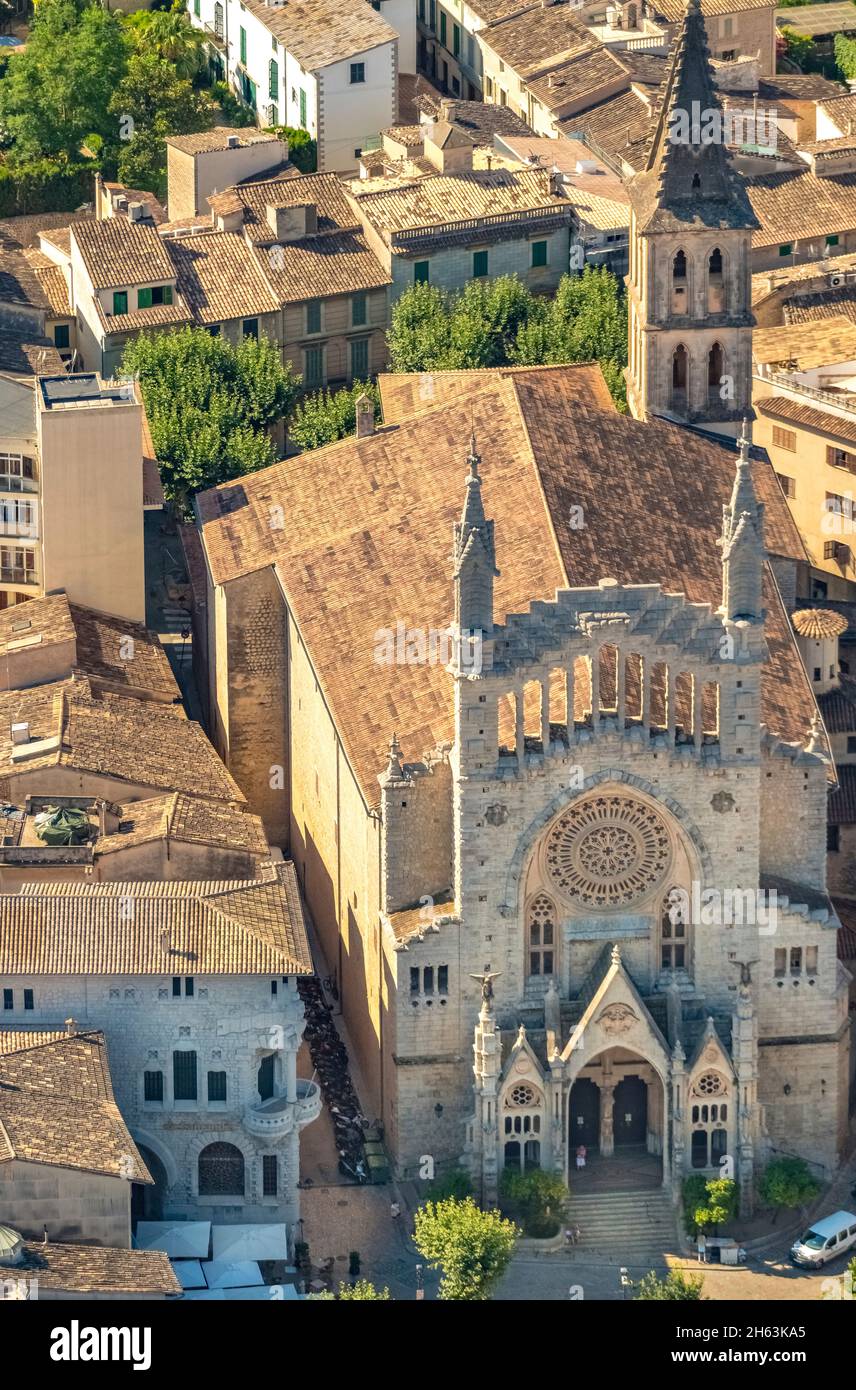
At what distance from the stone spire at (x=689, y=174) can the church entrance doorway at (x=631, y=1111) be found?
39939mm

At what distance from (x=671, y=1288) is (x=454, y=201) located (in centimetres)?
7376

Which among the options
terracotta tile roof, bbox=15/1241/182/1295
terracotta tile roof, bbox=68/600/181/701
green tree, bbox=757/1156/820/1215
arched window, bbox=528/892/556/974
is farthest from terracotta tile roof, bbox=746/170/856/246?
terracotta tile roof, bbox=15/1241/182/1295

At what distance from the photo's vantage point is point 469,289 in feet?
607

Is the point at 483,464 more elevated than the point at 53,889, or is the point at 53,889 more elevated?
the point at 483,464

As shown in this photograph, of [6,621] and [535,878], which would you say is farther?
[6,621]

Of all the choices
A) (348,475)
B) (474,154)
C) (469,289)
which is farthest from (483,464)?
(474,154)

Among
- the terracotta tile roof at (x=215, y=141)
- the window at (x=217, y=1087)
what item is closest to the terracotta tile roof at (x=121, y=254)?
the terracotta tile roof at (x=215, y=141)

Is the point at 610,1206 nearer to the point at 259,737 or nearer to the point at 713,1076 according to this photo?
the point at 713,1076

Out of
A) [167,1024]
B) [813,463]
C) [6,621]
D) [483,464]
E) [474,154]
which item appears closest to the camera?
[167,1024]

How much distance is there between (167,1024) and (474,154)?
73.9 m

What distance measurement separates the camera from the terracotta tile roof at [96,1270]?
121375 millimetres

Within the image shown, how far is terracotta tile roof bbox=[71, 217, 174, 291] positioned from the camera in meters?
183

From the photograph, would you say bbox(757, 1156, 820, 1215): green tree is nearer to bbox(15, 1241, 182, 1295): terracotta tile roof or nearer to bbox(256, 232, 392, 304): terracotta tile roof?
bbox(15, 1241, 182, 1295): terracotta tile roof

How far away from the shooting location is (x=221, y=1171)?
136125 millimetres
